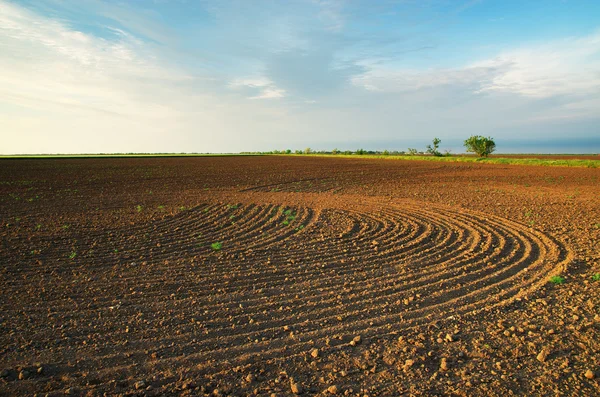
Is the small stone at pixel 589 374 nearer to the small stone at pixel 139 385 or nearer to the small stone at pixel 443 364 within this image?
the small stone at pixel 443 364

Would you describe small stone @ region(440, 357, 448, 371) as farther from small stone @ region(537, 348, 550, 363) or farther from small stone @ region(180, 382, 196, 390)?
small stone @ region(180, 382, 196, 390)

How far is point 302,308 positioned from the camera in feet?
18.9

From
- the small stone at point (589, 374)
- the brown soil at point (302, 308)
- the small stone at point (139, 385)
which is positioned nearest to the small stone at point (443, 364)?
the brown soil at point (302, 308)

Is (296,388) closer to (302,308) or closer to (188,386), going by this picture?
(188,386)

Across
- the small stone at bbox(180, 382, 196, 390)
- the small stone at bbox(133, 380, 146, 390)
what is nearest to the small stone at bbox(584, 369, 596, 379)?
the small stone at bbox(180, 382, 196, 390)

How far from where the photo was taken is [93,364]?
4.41m

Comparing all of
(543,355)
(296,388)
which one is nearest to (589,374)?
(543,355)

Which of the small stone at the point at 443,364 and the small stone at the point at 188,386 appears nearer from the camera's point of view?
the small stone at the point at 188,386

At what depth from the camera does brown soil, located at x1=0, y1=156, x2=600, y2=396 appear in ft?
13.6

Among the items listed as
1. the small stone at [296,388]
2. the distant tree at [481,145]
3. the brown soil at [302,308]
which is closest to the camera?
the small stone at [296,388]

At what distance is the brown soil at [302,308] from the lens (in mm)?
4141

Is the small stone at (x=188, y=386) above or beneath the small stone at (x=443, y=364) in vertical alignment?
beneath

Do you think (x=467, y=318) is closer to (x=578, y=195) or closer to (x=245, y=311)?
(x=245, y=311)

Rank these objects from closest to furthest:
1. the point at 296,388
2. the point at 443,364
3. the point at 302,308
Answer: the point at 296,388 → the point at 443,364 → the point at 302,308
